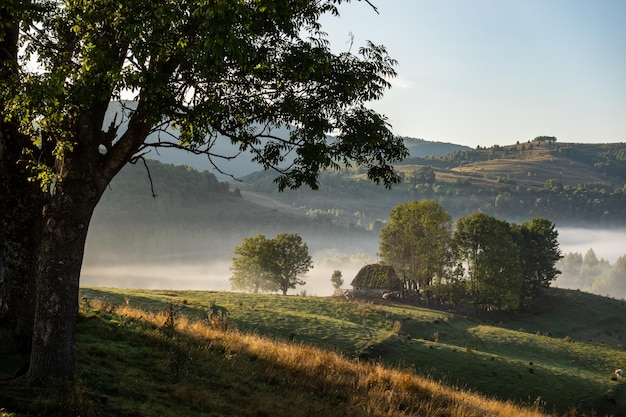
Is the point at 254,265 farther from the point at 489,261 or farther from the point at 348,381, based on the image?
the point at 348,381

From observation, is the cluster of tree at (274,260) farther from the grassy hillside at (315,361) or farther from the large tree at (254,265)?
the grassy hillside at (315,361)

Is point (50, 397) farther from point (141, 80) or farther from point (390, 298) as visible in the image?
point (390, 298)

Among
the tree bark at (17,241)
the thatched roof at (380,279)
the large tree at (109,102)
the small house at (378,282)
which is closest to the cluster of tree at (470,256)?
the thatched roof at (380,279)

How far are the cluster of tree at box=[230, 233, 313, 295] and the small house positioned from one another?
10.8 metres

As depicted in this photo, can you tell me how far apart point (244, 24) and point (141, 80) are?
2468 millimetres

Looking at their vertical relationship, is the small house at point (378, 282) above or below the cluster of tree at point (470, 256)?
below

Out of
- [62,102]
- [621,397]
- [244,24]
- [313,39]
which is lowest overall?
[621,397]

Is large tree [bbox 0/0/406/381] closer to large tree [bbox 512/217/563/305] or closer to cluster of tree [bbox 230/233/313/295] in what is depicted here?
cluster of tree [bbox 230/233/313/295]

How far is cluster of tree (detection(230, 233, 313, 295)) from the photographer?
83125mm

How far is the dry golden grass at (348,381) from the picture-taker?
45.8 feet

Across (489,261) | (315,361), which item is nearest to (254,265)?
(489,261)

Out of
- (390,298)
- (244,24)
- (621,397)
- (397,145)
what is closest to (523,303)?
(390,298)

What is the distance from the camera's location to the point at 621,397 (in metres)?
29.6

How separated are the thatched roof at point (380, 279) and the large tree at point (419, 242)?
5.42 feet
